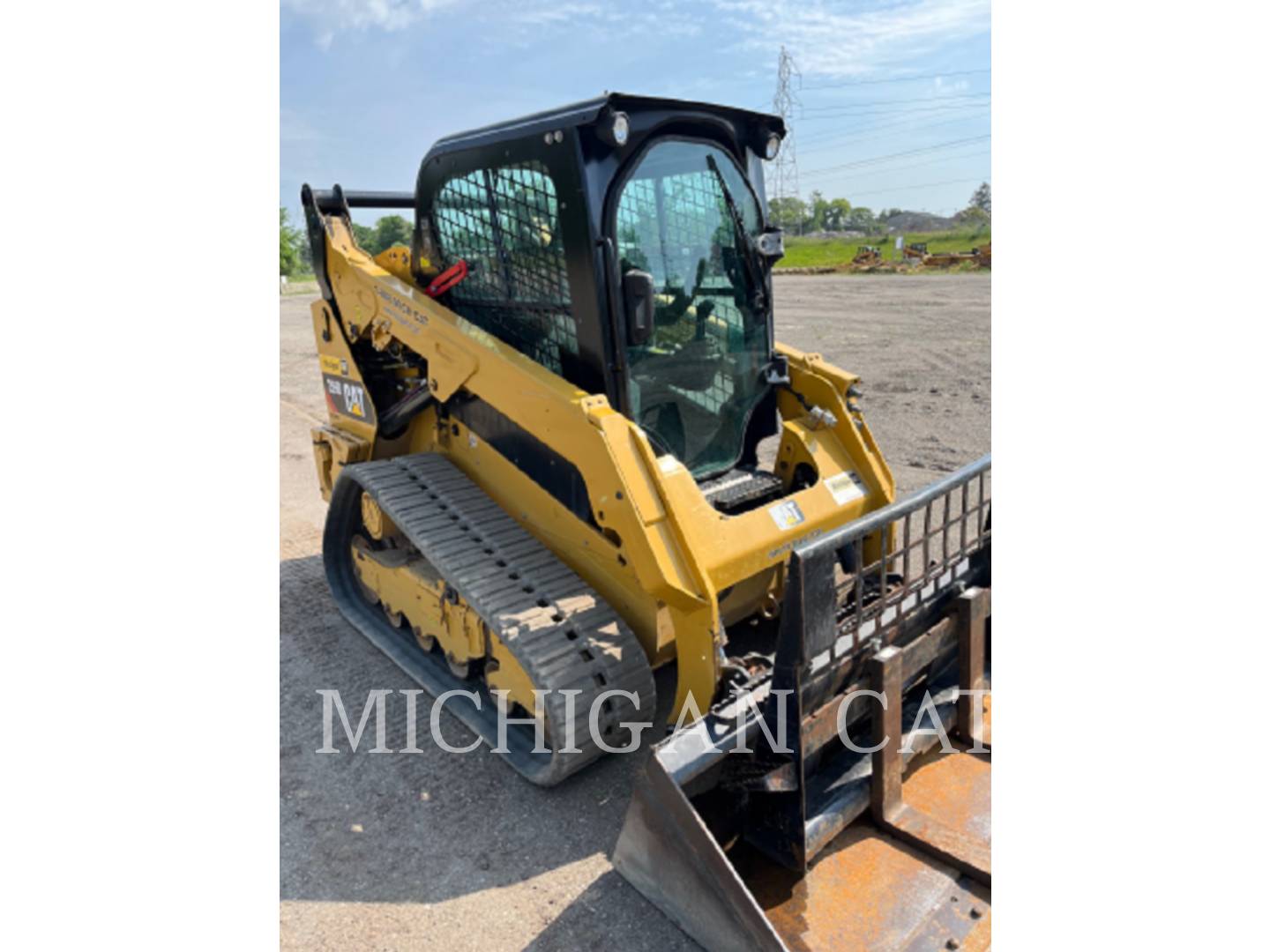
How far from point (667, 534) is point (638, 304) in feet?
2.90

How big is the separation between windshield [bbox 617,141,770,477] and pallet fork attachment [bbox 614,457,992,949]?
1.19 m

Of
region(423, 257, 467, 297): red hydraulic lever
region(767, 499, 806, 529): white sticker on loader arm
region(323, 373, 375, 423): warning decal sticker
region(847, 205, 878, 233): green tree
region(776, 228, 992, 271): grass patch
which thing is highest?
region(847, 205, 878, 233): green tree

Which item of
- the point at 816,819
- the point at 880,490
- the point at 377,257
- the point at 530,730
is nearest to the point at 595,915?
the point at 816,819

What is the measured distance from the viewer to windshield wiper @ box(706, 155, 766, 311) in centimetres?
362

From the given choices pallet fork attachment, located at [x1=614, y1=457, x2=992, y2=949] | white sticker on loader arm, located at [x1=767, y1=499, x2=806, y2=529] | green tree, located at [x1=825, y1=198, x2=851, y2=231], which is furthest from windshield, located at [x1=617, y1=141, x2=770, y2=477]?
green tree, located at [x1=825, y1=198, x2=851, y2=231]

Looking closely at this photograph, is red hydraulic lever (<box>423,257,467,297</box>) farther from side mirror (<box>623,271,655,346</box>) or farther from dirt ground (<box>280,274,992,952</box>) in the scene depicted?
dirt ground (<box>280,274,992,952</box>)

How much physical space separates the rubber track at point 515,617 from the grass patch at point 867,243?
29.7 metres

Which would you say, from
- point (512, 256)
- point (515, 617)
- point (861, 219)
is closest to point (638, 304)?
point (512, 256)

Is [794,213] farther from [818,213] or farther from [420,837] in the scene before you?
[420,837]

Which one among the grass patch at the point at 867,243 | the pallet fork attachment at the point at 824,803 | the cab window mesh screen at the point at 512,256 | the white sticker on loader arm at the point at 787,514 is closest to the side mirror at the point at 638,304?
the cab window mesh screen at the point at 512,256

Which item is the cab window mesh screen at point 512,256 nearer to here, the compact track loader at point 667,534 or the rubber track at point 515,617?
the compact track loader at point 667,534

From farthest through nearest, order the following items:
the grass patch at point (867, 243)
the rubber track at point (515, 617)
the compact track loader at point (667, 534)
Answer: the grass patch at point (867, 243) < the rubber track at point (515, 617) < the compact track loader at point (667, 534)

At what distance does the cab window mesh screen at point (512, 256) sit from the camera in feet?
11.2

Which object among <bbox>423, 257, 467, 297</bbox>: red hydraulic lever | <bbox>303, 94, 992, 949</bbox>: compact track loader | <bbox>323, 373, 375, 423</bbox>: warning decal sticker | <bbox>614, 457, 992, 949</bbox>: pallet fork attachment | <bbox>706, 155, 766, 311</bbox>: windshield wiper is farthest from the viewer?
<bbox>323, 373, 375, 423</bbox>: warning decal sticker
